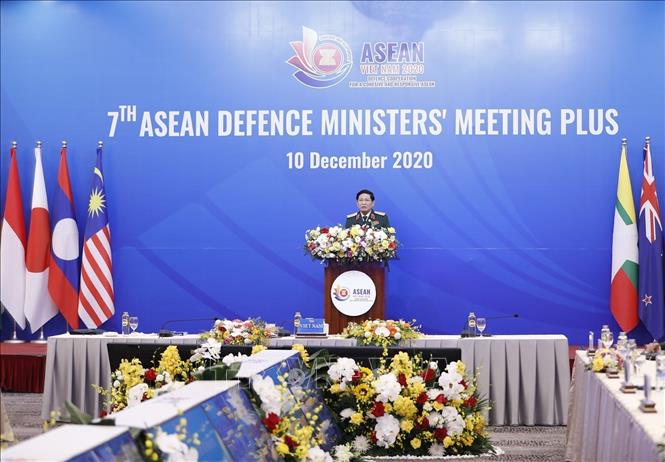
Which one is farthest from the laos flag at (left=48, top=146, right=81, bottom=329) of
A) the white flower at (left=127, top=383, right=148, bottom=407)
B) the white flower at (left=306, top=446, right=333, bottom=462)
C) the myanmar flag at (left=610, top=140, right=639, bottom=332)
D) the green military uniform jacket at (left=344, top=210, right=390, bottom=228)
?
the white flower at (left=306, top=446, right=333, bottom=462)

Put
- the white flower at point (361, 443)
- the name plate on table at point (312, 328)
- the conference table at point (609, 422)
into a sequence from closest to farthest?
1. the conference table at point (609, 422)
2. the white flower at point (361, 443)
3. the name plate on table at point (312, 328)

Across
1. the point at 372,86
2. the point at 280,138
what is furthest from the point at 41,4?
the point at 372,86

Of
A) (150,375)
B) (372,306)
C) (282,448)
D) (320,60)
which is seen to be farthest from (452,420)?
(320,60)

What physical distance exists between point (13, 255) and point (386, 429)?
18.3 ft

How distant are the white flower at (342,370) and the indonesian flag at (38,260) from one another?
5162mm

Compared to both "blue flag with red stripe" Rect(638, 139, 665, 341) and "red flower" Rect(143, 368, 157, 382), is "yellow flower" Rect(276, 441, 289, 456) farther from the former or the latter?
"blue flag with red stripe" Rect(638, 139, 665, 341)

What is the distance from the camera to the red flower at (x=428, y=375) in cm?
538

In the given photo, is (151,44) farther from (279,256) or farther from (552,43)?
(552,43)

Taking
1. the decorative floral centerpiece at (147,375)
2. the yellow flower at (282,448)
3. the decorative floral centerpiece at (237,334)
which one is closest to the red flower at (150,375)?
the decorative floral centerpiece at (147,375)

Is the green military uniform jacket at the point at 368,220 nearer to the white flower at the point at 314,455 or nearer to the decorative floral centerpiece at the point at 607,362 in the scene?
the decorative floral centerpiece at the point at 607,362

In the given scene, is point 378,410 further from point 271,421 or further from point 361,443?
point 271,421

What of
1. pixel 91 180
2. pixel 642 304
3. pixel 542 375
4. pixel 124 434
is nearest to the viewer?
pixel 124 434

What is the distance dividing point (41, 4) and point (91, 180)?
1.97 m

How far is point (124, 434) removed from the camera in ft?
8.21
